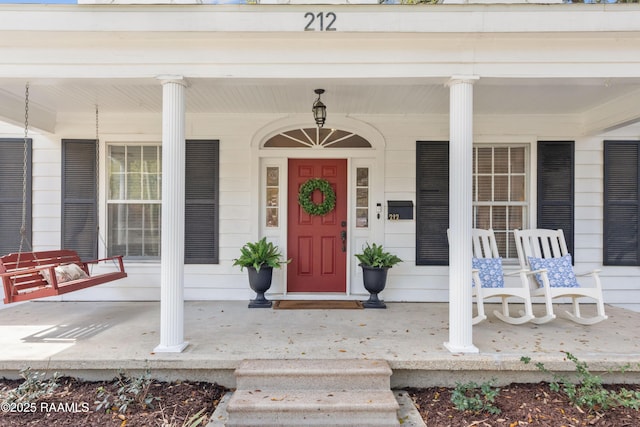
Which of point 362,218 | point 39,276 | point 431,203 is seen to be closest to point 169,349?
point 39,276

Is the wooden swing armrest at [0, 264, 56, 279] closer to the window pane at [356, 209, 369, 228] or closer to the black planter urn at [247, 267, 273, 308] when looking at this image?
the black planter urn at [247, 267, 273, 308]

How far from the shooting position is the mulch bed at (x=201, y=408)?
2.48 meters

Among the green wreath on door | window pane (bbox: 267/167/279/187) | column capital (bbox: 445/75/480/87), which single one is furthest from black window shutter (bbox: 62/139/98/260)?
column capital (bbox: 445/75/480/87)

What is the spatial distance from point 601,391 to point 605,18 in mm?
2812

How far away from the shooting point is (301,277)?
4969 mm

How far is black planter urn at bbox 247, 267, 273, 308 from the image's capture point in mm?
4469

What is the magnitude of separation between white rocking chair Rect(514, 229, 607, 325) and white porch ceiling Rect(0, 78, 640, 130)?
1505mm

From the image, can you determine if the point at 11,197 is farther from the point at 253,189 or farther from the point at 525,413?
the point at 525,413

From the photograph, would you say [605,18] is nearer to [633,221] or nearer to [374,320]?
[633,221]

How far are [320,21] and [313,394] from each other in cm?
283

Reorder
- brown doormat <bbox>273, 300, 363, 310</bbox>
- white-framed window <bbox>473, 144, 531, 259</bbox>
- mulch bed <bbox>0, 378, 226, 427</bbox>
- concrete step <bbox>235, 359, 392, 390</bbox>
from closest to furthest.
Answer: mulch bed <bbox>0, 378, 226, 427</bbox>, concrete step <bbox>235, 359, 392, 390</bbox>, brown doormat <bbox>273, 300, 363, 310</bbox>, white-framed window <bbox>473, 144, 531, 259</bbox>

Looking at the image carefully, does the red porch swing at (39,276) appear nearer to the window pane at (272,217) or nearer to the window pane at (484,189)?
the window pane at (272,217)

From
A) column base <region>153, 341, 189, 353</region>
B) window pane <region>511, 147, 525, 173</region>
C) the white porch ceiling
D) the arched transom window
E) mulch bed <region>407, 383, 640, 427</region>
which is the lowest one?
mulch bed <region>407, 383, 640, 427</region>

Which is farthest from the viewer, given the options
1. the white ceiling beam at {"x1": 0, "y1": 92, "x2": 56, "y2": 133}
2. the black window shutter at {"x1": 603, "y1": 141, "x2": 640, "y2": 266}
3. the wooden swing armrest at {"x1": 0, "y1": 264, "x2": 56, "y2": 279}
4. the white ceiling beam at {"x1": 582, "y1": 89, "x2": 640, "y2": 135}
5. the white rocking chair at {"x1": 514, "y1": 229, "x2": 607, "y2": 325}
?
the black window shutter at {"x1": 603, "y1": 141, "x2": 640, "y2": 266}
